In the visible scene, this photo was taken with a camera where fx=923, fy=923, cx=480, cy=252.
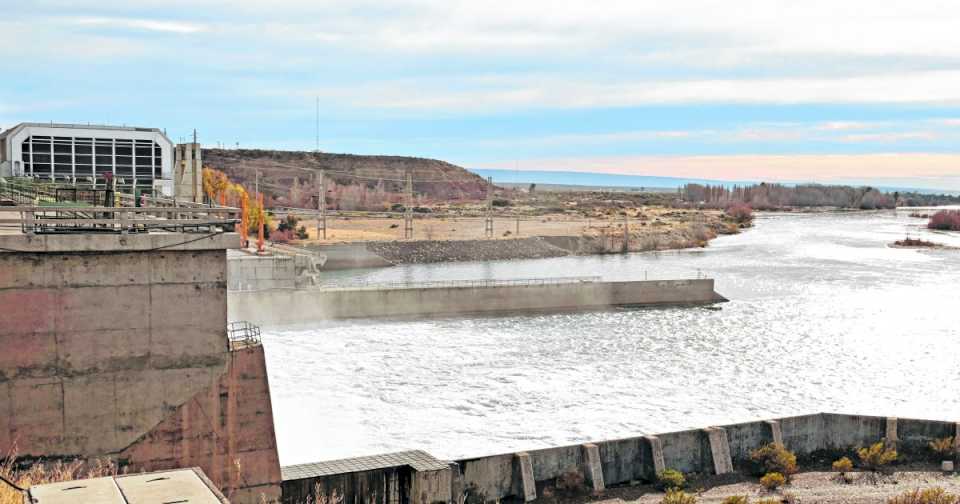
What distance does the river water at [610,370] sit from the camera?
25.6 meters

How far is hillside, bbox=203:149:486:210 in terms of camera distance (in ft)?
457

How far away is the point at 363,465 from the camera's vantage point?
700 inches

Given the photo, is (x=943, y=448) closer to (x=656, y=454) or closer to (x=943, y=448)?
(x=943, y=448)

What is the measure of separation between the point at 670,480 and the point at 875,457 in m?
5.19

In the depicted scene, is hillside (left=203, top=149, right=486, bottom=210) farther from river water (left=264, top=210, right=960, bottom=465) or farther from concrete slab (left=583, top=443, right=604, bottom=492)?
concrete slab (left=583, top=443, right=604, bottom=492)

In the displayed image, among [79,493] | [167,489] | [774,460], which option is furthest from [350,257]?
[79,493]

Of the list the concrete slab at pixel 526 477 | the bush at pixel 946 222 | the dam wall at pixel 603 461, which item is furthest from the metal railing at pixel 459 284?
the bush at pixel 946 222

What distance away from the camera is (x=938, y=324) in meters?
43.3

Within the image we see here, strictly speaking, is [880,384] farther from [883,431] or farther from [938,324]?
[938,324]

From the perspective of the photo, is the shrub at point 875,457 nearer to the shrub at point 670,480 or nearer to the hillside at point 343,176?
the shrub at point 670,480

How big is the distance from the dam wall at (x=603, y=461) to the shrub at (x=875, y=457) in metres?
0.73

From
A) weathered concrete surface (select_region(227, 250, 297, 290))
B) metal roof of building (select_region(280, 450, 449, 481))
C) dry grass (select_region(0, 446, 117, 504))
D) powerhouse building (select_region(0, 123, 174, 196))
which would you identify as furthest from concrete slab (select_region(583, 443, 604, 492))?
weathered concrete surface (select_region(227, 250, 297, 290))

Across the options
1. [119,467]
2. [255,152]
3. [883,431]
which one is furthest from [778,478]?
[255,152]

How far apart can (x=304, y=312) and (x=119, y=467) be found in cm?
3051
